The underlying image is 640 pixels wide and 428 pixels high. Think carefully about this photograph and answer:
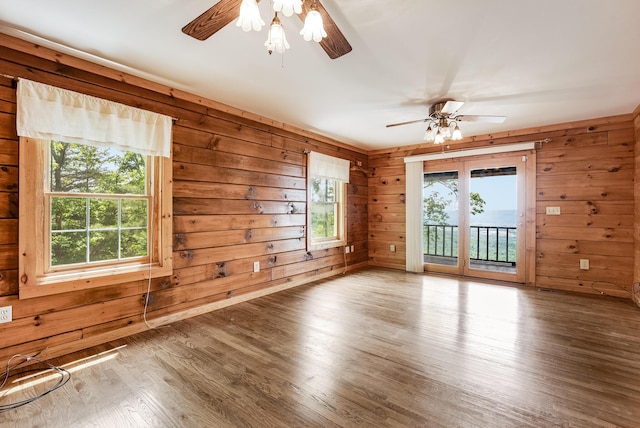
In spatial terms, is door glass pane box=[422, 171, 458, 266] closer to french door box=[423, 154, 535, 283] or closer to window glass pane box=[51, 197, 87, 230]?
french door box=[423, 154, 535, 283]

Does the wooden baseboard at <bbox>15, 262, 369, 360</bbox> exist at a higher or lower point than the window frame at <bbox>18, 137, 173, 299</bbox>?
lower

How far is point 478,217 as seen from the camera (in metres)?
4.84

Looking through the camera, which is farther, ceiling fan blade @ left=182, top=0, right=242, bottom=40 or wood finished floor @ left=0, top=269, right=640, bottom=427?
wood finished floor @ left=0, top=269, right=640, bottom=427

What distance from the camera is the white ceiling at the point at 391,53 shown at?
1.77 m

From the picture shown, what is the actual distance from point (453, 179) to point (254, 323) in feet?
13.4

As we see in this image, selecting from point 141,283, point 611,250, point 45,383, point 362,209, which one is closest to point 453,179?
point 362,209

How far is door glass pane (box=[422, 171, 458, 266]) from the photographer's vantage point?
5.10 m

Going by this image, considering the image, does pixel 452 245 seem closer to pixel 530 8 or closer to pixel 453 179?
pixel 453 179

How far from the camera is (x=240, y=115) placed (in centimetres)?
353

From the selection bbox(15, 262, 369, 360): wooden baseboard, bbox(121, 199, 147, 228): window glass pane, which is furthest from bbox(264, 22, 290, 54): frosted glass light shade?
bbox(15, 262, 369, 360): wooden baseboard

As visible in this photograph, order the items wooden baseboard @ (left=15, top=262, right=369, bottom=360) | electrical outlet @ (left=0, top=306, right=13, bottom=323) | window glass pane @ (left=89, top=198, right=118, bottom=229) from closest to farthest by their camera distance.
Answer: electrical outlet @ (left=0, top=306, right=13, bottom=323) < wooden baseboard @ (left=15, top=262, right=369, bottom=360) < window glass pane @ (left=89, top=198, right=118, bottom=229)

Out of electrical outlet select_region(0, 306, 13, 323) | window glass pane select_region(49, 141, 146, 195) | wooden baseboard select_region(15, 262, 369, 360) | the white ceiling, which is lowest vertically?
wooden baseboard select_region(15, 262, 369, 360)

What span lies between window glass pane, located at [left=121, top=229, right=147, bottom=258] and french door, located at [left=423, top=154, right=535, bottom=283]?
4.50 metres

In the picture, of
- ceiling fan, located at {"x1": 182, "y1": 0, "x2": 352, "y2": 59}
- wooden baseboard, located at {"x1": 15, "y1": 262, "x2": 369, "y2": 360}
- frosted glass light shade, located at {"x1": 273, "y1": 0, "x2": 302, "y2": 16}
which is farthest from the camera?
wooden baseboard, located at {"x1": 15, "y1": 262, "x2": 369, "y2": 360}
